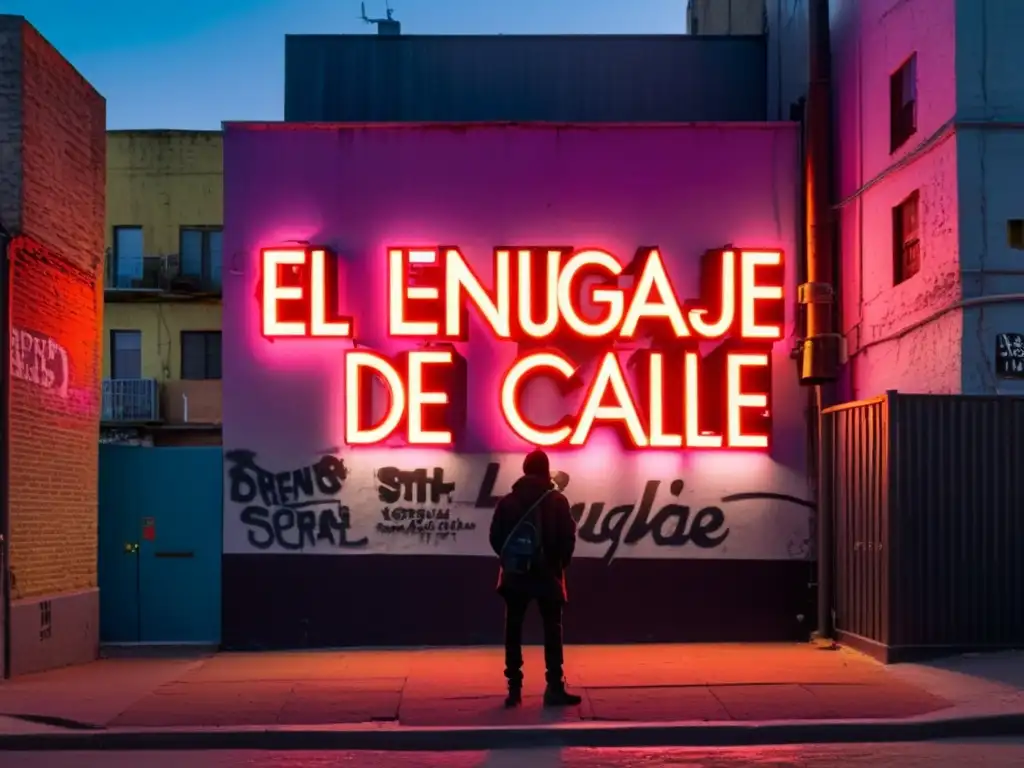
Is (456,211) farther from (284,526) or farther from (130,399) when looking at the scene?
(130,399)

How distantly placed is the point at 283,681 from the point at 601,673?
290 cm

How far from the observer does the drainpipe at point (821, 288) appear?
13078mm

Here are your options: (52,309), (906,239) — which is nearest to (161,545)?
(52,309)

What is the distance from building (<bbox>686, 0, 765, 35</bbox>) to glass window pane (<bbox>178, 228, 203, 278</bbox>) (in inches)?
647

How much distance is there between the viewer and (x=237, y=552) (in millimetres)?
13547

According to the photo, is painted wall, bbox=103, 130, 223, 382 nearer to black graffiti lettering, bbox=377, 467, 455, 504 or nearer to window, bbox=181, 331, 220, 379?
window, bbox=181, 331, 220, 379

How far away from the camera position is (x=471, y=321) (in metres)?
13.5

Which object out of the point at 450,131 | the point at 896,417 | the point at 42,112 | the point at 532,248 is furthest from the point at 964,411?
the point at 42,112

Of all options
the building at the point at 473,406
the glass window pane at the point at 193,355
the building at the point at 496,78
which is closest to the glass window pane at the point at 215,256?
the glass window pane at the point at 193,355

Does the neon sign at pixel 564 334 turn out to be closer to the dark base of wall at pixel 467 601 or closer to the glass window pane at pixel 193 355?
the dark base of wall at pixel 467 601

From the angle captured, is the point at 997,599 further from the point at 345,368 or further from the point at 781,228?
the point at 345,368

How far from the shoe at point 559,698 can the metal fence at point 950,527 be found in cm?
329

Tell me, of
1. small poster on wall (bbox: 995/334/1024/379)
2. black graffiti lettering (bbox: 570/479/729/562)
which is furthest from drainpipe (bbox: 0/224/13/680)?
small poster on wall (bbox: 995/334/1024/379)

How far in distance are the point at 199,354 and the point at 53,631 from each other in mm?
23879
